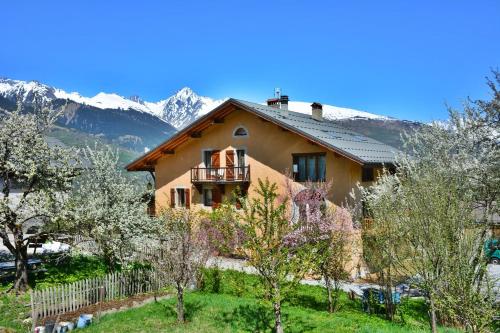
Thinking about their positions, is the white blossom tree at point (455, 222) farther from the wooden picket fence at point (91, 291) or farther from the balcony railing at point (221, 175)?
the balcony railing at point (221, 175)

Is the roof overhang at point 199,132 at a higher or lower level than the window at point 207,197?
higher

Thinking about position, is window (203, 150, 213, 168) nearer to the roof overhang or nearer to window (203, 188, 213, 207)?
the roof overhang

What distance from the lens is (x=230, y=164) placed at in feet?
89.8

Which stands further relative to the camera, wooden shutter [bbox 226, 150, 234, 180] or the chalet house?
wooden shutter [bbox 226, 150, 234, 180]

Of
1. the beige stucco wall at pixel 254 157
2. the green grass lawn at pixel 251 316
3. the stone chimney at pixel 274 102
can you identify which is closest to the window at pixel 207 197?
the beige stucco wall at pixel 254 157

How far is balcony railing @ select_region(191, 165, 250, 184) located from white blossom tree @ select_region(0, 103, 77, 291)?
10586mm

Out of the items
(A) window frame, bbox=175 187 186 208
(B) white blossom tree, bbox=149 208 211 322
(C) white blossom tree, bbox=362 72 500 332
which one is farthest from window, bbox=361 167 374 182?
(A) window frame, bbox=175 187 186 208

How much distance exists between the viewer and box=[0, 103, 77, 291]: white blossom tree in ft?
54.2

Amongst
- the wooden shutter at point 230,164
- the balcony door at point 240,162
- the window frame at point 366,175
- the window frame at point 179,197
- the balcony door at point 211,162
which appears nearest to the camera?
the window frame at point 366,175

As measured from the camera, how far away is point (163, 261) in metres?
13.9

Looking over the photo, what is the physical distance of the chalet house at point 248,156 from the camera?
75.7ft

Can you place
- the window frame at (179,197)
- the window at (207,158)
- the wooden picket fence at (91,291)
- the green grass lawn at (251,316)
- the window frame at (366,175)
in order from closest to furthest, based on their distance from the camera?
the green grass lawn at (251,316) < the wooden picket fence at (91,291) < the window frame at (366,175) < the window at (207,158) < the window frame at (179,197)

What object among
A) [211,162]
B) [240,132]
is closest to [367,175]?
[240,132]

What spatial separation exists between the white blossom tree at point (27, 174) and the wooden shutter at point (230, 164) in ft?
35.4
